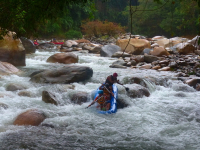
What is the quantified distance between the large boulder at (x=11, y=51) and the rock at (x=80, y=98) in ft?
13.8

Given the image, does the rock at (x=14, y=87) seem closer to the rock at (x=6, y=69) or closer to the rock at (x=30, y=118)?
the rock at (x=6, y=69)

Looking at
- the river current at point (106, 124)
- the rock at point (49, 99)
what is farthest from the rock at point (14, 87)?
the rock at point (49, 99)

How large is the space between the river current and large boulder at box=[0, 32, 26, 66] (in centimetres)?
224

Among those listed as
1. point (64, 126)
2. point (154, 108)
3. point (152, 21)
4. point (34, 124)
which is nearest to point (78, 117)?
point (64, 126)

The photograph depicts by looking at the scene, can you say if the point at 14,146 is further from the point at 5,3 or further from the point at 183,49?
the point at 183,49

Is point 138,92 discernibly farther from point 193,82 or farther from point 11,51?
point 11,51

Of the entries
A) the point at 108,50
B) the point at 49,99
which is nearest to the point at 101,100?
the point at 49,99

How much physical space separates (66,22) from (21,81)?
20.0 meters

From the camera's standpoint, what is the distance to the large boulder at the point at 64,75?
6.89 meters

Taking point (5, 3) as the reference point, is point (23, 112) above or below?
below

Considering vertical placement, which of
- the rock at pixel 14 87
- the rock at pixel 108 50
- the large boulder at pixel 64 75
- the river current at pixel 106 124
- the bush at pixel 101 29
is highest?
the bush at pixel 101 29

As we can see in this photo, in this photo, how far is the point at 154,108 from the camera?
549 cm

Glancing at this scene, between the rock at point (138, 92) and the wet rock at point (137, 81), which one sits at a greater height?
the wet rock at point (137, 81)

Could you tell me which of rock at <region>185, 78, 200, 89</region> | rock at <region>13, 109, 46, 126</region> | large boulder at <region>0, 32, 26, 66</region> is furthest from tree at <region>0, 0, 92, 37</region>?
large boulder at <region>0, 32, 26, 66</region>
